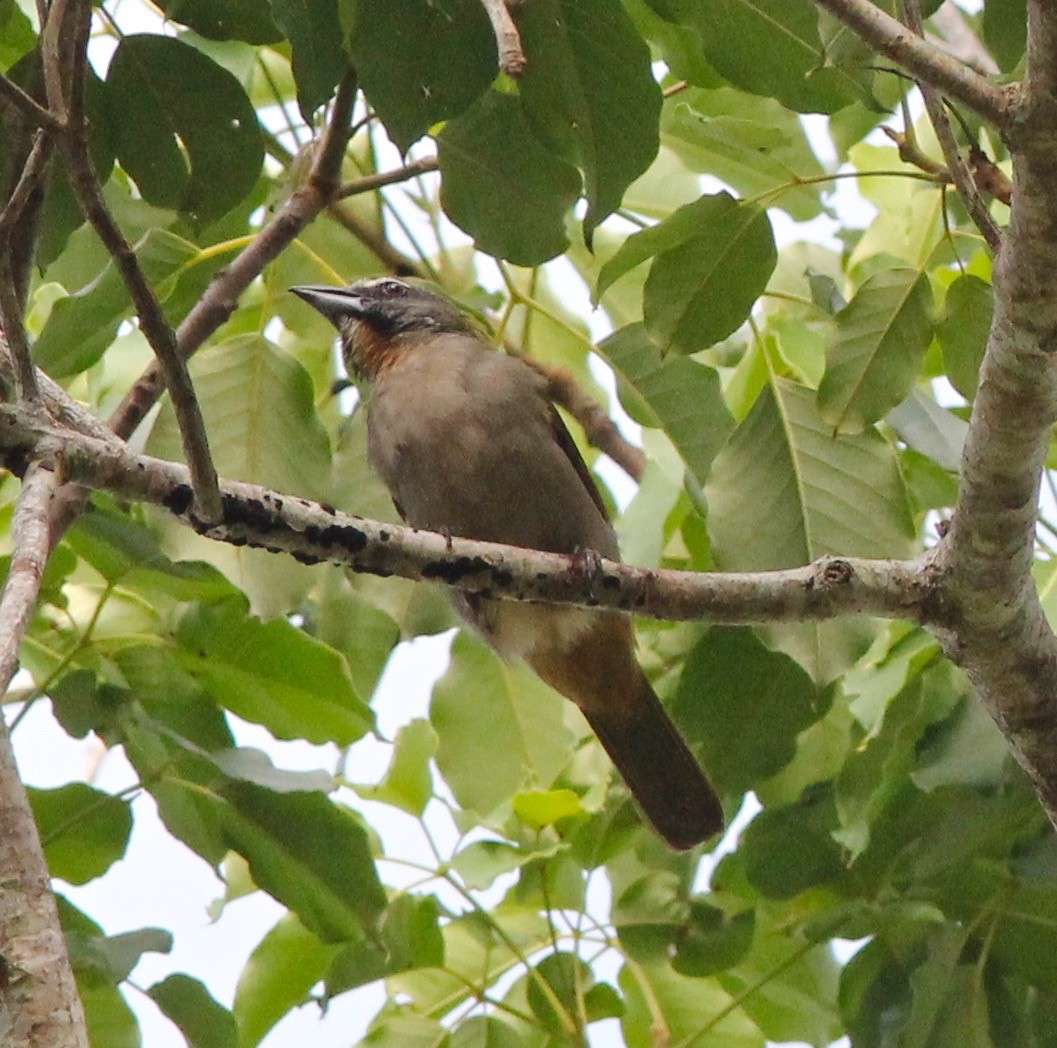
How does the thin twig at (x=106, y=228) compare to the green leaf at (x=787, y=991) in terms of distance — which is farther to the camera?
the green leaf at (x=787, y=991)

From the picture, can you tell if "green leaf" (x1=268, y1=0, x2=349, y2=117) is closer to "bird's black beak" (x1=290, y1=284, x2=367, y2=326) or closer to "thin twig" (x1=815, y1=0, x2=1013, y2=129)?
"thin twig" (x1=815, y1=0, x2=1013, y2=129)

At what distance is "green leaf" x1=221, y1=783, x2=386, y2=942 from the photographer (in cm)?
270

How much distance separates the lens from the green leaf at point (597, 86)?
2.22 m

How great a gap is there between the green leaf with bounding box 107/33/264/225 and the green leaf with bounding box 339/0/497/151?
1.10ft

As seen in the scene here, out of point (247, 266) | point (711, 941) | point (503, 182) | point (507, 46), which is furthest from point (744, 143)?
point (711, 941)

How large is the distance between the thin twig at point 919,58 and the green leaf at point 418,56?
66cm

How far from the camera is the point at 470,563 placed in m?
2.20

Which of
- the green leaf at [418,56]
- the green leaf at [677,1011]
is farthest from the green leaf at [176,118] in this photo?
the green leaf at [677,1011]

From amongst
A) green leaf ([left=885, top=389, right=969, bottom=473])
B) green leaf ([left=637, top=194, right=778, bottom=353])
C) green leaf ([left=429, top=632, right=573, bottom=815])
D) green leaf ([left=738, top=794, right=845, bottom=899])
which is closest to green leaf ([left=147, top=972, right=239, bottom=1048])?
green leaf ([left=429, top=632, right=573, bottom=815])

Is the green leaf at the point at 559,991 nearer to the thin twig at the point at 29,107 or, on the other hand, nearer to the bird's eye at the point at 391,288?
A: the bird's eye at the point at 391,288

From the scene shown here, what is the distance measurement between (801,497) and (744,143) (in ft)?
2.28

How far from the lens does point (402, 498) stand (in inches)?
131

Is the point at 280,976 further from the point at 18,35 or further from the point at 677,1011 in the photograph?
the point at 18,35

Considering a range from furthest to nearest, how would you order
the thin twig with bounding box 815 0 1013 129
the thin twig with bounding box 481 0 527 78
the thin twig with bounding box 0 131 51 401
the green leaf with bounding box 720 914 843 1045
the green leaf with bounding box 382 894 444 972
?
the green leaf with bounding box 720 914 843 1045 < the green leaf with bounding box 382 894 444 972 < the thin twig with bounding box 0 131 51 401 < the thin twig with bounding box 815 0 1013 129 < the thin twig with bounding box 481 0 527 78
